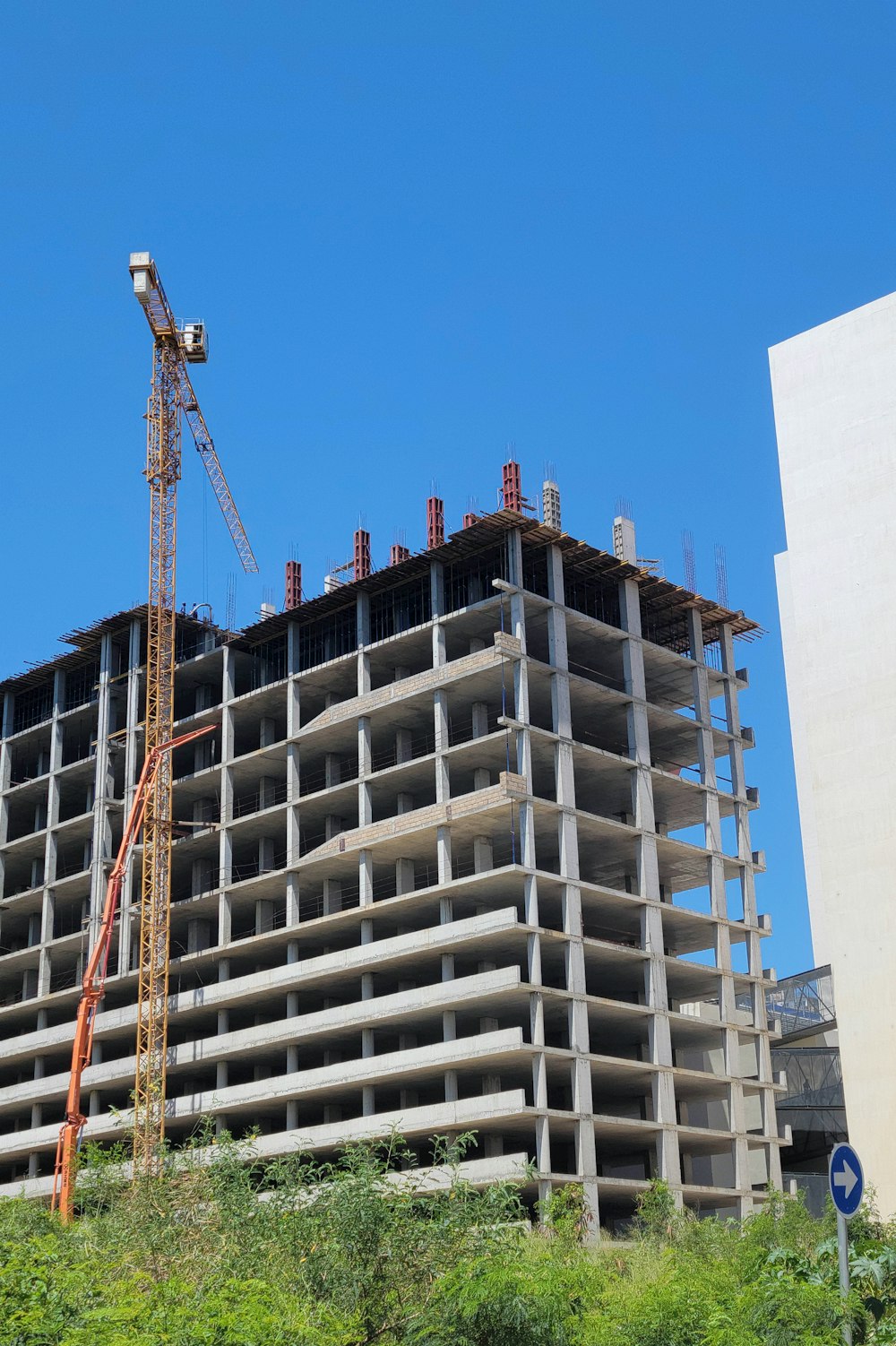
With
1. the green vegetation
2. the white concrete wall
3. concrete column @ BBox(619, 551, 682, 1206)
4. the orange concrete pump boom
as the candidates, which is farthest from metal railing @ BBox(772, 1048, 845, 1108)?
the green vegetation

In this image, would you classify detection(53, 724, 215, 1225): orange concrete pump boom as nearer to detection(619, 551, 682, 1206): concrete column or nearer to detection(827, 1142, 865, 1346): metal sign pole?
detection(619, 551, 682, 1206): concrete column

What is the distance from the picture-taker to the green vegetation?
22562mm

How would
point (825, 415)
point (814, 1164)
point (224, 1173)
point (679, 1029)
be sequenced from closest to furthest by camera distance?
1. point (224, 1173)
2. point (825, 415)
3. point (679, 1029)
4. point (814, 1164)

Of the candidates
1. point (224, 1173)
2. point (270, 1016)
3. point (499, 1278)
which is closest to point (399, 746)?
point (270, 1016)

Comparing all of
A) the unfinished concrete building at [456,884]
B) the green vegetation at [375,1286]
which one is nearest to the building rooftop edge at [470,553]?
the unfinished concrete building at [456,884]

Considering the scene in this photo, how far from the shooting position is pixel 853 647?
58.6 m

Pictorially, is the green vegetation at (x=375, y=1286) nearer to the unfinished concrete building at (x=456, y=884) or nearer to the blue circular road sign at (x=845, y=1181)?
the blue circular road sign at (x=845, y=1181)

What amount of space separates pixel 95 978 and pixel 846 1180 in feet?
242

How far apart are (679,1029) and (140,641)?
36572 millimetres

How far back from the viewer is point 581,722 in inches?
3179

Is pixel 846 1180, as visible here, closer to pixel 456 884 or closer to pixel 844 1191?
pixel 844 1191

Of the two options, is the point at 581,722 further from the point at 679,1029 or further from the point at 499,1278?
the point at 499,1278

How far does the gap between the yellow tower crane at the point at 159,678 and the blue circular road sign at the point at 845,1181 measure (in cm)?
6079

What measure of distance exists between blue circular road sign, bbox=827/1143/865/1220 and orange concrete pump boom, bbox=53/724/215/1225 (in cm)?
6510
